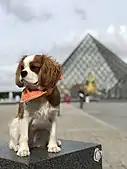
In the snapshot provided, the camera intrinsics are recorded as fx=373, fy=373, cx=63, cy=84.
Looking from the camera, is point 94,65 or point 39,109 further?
point 94,65

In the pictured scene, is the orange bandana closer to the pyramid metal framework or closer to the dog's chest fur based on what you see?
the dog's chest fur

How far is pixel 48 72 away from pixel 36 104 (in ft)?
1.20

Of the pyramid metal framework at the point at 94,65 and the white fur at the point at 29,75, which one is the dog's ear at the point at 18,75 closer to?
the white fur at the point at 29,75

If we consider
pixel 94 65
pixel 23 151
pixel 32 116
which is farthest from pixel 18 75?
pixel 94 65

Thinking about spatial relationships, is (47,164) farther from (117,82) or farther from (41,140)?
(117,82)

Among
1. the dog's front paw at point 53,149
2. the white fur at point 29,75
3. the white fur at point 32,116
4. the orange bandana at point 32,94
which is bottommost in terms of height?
the dog's front paw at point 53,149

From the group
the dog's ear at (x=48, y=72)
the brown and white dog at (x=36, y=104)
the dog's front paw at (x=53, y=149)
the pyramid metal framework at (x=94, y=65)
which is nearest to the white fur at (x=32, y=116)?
the brown and white dog at (x=36, y=104)

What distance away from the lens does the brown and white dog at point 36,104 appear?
3.77 meters

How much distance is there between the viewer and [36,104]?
152 inches

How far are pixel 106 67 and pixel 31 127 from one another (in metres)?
74.4

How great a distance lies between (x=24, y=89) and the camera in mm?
4000

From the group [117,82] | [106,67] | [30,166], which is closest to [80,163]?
[30,166]

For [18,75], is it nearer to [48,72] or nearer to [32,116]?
[48,72]

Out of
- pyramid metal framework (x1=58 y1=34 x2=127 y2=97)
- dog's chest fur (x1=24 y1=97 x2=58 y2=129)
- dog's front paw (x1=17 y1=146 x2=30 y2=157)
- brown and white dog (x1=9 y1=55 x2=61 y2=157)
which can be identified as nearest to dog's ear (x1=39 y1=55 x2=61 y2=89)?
brown and white dog (x1=9 y1=55 x2=61 y2=157)
